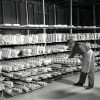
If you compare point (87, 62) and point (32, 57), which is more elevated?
point (32, 57)

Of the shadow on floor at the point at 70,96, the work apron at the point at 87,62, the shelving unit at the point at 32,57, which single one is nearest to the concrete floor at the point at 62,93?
the shadow on floor at the point at 70,96

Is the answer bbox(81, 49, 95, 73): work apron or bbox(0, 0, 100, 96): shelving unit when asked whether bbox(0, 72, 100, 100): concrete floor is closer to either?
bbox(0, 0, 100, 96): shelving unit

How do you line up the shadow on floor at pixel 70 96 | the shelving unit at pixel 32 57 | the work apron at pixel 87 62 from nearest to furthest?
1. the shadow on floor at pixel 70 96
2. the shelving unit at pixel 32 57
3. the work apron at pixel 87 62

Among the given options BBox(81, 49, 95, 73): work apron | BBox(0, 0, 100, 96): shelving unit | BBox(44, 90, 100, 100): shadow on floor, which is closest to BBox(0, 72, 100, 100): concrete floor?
BBox(44, 90, 100, 100): shadow on floor

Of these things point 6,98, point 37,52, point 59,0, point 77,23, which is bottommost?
point 6,98

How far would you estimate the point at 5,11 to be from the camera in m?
6.81

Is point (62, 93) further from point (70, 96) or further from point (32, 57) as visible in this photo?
point (32, 57)

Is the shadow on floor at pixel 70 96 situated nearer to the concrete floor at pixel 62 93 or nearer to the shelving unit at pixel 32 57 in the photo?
the concrete floor at pixel 62 93

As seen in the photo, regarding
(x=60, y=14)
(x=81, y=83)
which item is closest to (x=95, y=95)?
(x=81, y=83)

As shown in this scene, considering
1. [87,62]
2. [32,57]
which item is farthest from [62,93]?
[32,57]

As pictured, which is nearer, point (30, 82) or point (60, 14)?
point (30, 82)

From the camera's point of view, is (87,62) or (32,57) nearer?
(87,62)

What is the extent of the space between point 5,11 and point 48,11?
82.0 inches

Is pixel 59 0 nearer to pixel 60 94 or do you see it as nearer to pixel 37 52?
pixel 37 52
